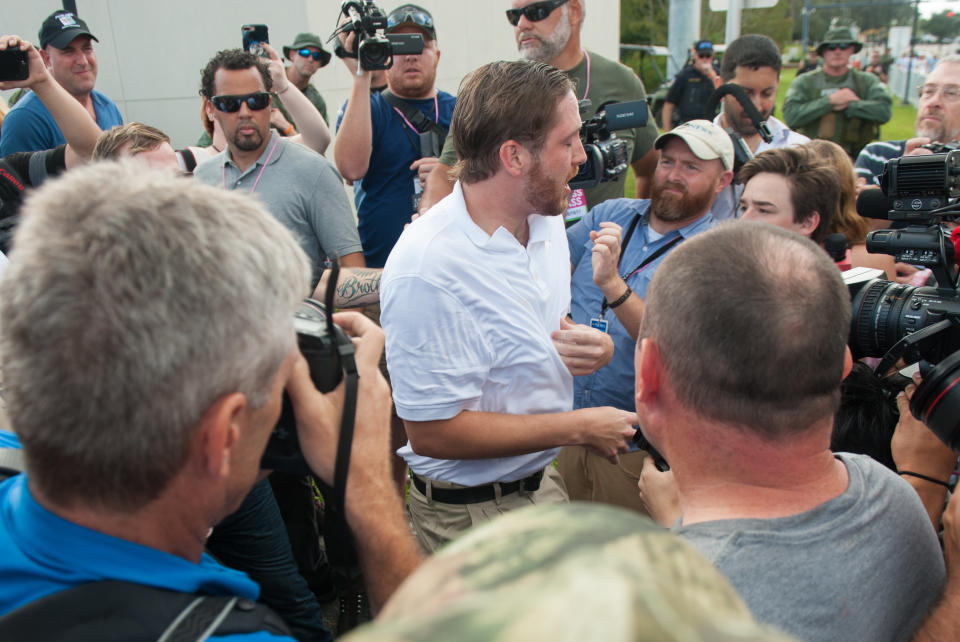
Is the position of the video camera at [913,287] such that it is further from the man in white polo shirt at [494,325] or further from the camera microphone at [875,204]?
the man in white polo shirt at [494,325]

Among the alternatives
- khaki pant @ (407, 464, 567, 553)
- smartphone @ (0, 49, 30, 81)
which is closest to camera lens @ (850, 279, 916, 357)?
khaki pant @ (407, 464, 567, 553)

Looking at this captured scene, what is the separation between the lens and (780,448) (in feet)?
4.13

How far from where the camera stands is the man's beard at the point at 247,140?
3594 mm

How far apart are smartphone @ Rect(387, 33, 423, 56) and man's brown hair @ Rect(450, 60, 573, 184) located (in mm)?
1763

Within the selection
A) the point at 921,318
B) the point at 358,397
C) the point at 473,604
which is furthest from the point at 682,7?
the point at 473,604

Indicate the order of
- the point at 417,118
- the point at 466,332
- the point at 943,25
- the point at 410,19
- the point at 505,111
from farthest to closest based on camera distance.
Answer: the point at 943,25
the point at 410,19
the point at 417,118
the point at 505,111
the point at 466,332

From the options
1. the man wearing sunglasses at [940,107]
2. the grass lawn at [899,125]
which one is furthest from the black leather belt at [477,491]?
the grass lawn at [899,125]

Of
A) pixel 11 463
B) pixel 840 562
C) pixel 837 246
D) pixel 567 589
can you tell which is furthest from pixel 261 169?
pixel 567 589

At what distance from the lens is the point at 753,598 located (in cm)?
112

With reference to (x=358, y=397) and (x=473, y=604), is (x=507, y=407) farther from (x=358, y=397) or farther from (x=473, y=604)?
(x=473, y=604)

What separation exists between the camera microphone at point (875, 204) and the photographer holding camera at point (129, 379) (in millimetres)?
1860

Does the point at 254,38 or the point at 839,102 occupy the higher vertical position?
the point at 254,38

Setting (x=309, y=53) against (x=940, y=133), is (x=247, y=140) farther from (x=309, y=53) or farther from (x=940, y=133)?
(x=940, y=133)

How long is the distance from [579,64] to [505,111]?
2.03m
